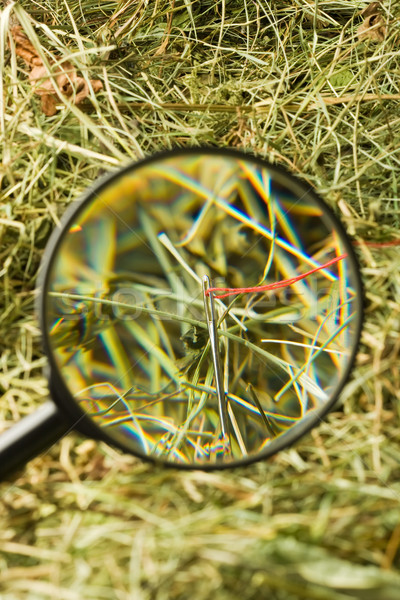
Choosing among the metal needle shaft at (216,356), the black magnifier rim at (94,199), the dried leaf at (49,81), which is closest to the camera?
the black magnifier rim at (94,199)

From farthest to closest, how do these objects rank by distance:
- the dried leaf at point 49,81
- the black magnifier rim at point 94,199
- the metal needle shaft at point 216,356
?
1. the dried leaf at point 49,81
2. the metal needle shaft at point 216,356
3. the black magnifier rim at point 94,199

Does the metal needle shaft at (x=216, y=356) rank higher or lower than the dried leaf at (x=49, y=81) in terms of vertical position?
lower

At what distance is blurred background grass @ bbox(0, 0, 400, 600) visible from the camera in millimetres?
523

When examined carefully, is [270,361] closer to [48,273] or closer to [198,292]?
[198,292]

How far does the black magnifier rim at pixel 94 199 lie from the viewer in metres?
0.50

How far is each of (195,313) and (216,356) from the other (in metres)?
0.10

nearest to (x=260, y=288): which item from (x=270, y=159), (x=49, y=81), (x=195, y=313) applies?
(x=195, y=313)

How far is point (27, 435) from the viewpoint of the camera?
0.57 m

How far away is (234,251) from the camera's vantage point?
0.67 meters

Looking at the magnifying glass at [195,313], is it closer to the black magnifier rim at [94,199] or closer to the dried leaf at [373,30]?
the black magnifier rim at [94,199]

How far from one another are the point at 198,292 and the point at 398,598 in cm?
37

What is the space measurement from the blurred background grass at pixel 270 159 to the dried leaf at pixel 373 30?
18 millimetres

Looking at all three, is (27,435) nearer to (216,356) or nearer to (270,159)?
(216,356)

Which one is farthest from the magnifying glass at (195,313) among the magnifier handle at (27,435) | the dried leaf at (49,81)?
the dried leaf at (49,81)
